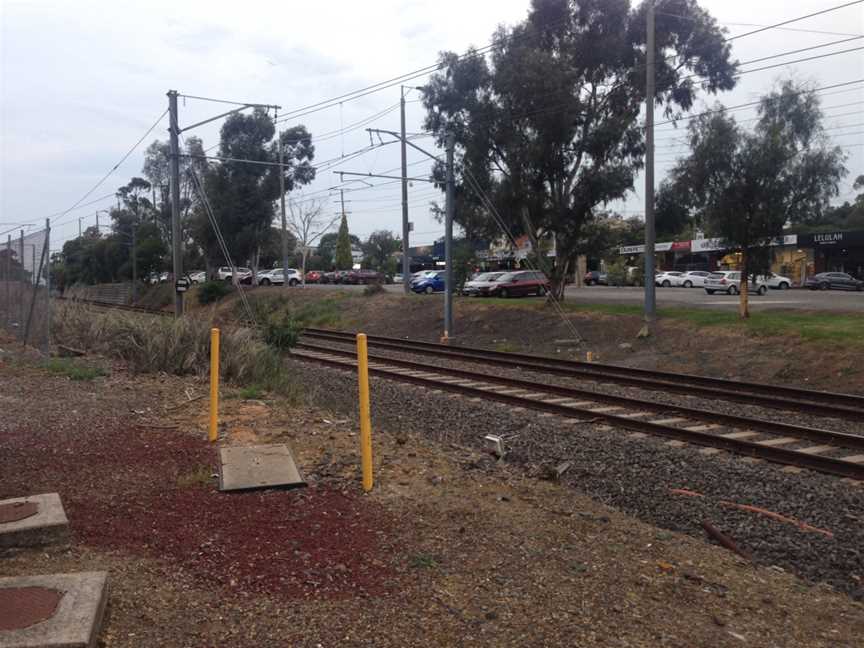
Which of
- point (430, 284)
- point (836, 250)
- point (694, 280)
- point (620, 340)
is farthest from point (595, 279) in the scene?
point (620, 340)

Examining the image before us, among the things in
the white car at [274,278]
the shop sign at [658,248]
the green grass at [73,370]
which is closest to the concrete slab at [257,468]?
the green grass at [73,370]

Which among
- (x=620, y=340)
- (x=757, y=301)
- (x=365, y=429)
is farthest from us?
(x=757, y=301)

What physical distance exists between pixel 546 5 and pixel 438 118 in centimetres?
525

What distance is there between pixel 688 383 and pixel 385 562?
1310cm

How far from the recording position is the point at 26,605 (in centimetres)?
417

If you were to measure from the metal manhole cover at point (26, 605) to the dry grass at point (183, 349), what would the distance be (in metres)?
8.50

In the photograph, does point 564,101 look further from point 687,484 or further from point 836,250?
point 836,250

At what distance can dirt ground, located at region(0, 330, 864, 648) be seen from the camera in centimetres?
436

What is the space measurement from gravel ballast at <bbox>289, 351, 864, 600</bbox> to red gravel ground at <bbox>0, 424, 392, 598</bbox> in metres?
2.84

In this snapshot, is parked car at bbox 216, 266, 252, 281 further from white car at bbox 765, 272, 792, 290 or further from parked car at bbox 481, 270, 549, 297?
white car at bbox 765, 272, 792, 290

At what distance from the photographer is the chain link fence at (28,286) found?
618 inches

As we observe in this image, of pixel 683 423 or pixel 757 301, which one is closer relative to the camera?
pixel 683 423

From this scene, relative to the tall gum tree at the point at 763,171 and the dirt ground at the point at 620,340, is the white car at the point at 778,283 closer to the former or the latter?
the dirt ground at the point at 620,340

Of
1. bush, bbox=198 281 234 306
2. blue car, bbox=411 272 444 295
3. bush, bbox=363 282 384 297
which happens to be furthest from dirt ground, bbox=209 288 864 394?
bush, bbox=198 281 234 306
